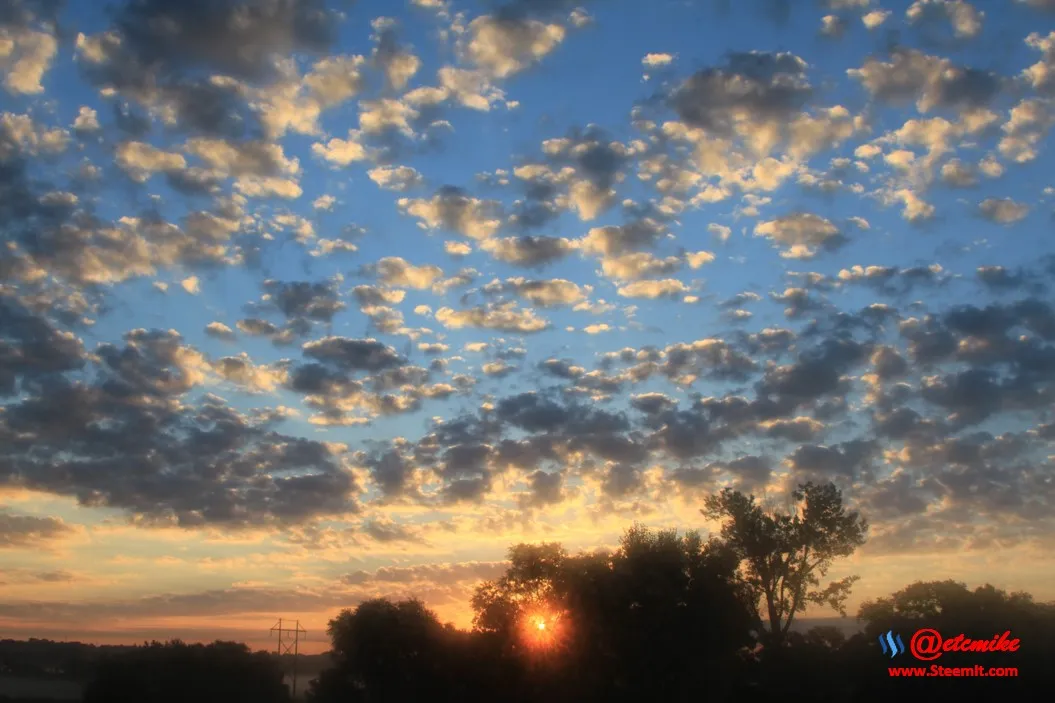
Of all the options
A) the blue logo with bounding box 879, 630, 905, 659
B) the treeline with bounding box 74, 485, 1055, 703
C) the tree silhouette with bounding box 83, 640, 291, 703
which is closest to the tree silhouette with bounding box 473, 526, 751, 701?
the treeline with bounding box 74, 485, 1055, 703

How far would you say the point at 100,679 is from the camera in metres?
78.9

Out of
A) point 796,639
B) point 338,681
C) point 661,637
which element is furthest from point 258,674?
point 796,639

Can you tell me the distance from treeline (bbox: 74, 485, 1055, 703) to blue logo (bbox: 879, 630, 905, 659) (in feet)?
1.59

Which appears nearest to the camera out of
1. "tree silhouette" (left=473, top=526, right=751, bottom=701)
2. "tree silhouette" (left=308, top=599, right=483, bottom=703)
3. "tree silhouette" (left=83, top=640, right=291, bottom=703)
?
"tree silhouette" (left=473, top=526, right=751, bottom=701)

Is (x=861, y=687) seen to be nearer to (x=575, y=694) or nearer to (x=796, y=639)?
(x=796, y=639)

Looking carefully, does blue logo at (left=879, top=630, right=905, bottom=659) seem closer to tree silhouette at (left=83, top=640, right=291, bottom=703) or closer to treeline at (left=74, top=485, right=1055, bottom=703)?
treeline at (left=74, top=485, right=1055, bottom=703)

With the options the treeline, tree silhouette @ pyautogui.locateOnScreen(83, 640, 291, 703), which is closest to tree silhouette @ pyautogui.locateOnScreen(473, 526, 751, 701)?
the treeline

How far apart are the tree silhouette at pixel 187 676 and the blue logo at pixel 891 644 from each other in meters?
61.7

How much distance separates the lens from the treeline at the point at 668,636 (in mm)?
59375

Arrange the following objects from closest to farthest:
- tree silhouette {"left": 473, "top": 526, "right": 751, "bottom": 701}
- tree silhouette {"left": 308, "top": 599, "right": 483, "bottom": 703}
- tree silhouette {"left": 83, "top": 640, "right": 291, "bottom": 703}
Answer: tree silhouette {"left": 473, "top": 526, "right": 751, "bottom": 701} → tree silhouette {"left": 308, "top": 599, "right": 483, "bottom": 703} → tree silhouette {"left": 83, "top": 640, "right": 291, "bottom": 703}

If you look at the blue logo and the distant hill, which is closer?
the blue logo

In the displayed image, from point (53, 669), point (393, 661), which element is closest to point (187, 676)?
point (393, 661)

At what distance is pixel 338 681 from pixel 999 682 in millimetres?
51207

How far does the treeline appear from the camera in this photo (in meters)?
59.4
